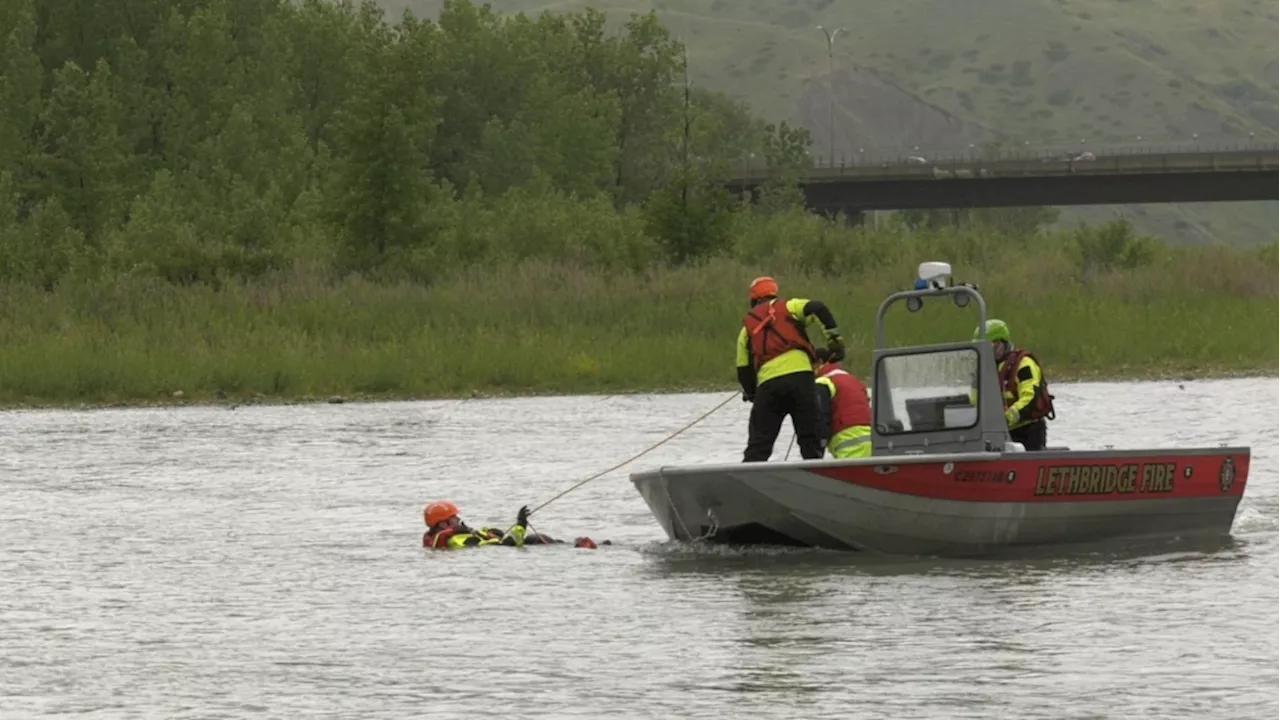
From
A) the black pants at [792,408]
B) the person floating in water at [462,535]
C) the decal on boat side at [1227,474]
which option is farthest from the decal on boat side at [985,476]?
the person floating in water at [462,535]

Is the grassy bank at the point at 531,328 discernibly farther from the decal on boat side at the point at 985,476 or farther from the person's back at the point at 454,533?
the decal on boat side at the point at 985,476

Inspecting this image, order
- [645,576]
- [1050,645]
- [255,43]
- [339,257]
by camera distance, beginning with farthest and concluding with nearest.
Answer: [255,43]
[339,257]
[645,576]
[1050,645]

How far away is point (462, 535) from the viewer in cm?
1805

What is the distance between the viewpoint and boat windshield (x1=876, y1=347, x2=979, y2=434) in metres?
16.6

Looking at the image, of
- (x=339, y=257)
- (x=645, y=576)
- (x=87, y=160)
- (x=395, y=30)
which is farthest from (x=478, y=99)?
(x=645, y=576)

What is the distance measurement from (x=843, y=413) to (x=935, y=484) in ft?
4.81

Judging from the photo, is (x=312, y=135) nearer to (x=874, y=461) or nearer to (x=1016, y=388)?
(x=1016, y=388)

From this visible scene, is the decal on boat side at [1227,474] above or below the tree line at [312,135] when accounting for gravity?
below

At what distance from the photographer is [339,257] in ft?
151

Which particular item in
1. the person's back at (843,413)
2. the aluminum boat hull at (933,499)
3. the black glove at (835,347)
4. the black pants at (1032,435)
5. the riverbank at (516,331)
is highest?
the black glove at (835,347)

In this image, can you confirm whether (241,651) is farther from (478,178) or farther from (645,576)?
(478,178)

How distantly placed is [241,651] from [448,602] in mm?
2090

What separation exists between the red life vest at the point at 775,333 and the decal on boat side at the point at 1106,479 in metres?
1.89

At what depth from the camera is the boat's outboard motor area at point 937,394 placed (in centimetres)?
1642
